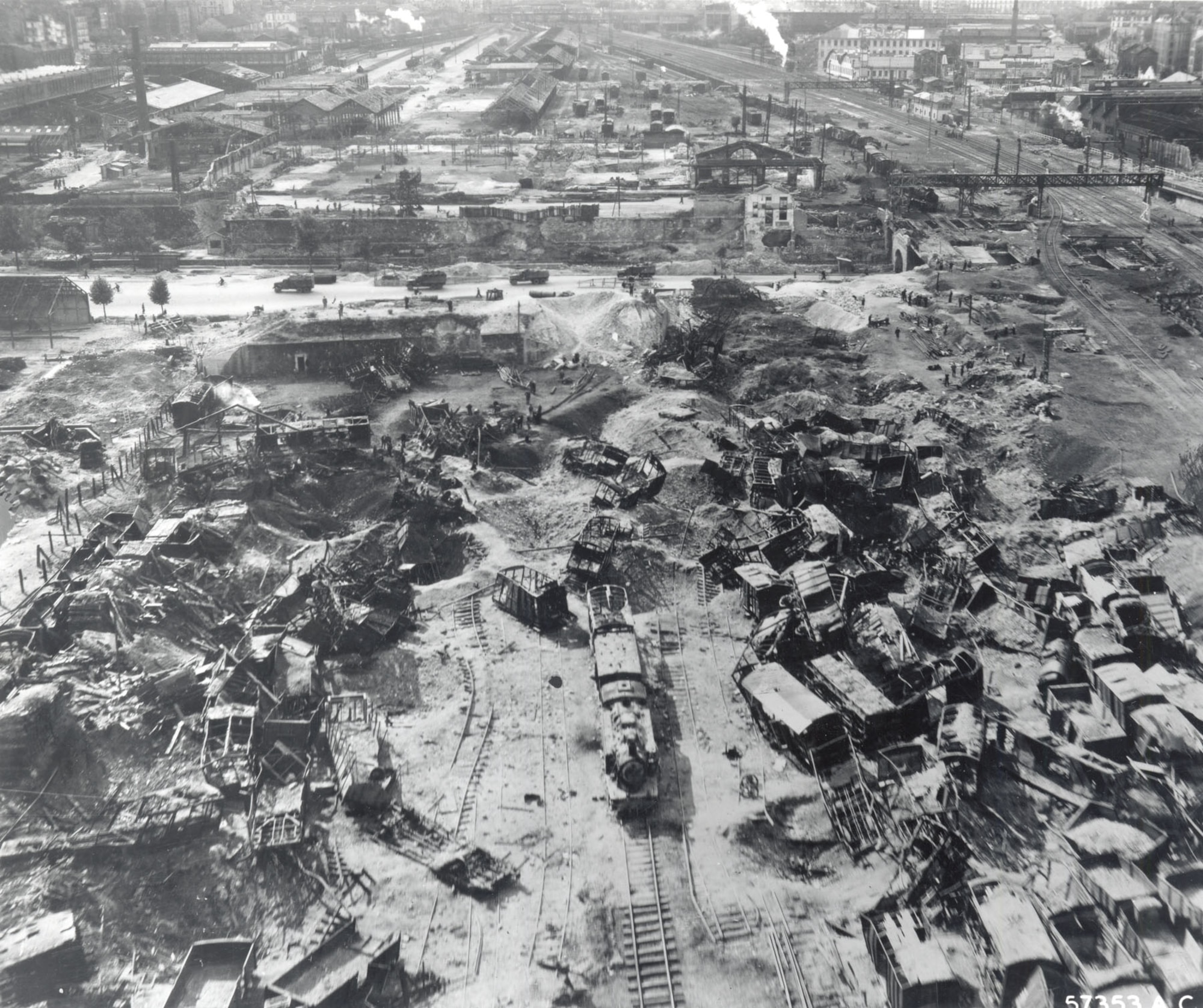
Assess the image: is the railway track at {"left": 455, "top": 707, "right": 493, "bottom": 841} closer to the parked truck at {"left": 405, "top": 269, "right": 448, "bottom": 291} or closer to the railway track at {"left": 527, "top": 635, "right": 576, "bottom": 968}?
the railway track at {"left": 527, "top": 635, "right": 576, "bottom": 968}

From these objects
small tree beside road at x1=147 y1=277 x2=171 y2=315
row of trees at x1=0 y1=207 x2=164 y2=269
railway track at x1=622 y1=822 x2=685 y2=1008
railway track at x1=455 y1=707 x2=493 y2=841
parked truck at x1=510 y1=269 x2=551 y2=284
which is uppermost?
row of trees at x1=0 y1=207 x2=164 y2=269

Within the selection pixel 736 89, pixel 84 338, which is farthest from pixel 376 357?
pixel 736 89

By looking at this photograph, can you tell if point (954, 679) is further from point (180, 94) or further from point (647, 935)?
point (180, 94)

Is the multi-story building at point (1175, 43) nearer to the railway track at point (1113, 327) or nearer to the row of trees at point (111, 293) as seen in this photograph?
the railway track at point (1113, 327)

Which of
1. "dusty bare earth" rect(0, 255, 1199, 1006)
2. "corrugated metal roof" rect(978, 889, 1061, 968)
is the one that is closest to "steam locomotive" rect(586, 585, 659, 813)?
"dusty bare earth" rect(0, 255, 1199, 1006)

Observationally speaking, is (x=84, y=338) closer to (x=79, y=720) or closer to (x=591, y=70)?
(x=79, y=720)

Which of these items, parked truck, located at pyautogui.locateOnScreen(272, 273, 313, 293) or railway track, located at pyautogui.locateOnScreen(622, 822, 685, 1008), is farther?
parked truck, located at pyautogui.locateOnScreen(272, 273, 313, 293)

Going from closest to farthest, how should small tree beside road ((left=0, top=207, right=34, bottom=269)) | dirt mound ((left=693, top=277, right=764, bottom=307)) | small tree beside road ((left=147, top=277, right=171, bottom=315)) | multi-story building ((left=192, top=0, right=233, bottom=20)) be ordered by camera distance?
dirt mound ((left=693, top=277, right=764, bottom=307)), small tree beside road ((left=147, top=277, right=171, bottom=315)), small tree beside road ((left=0, top=207, right=34, bottom=269)), multi-story building ((left=192, top=0, right=233, bottom=20))
